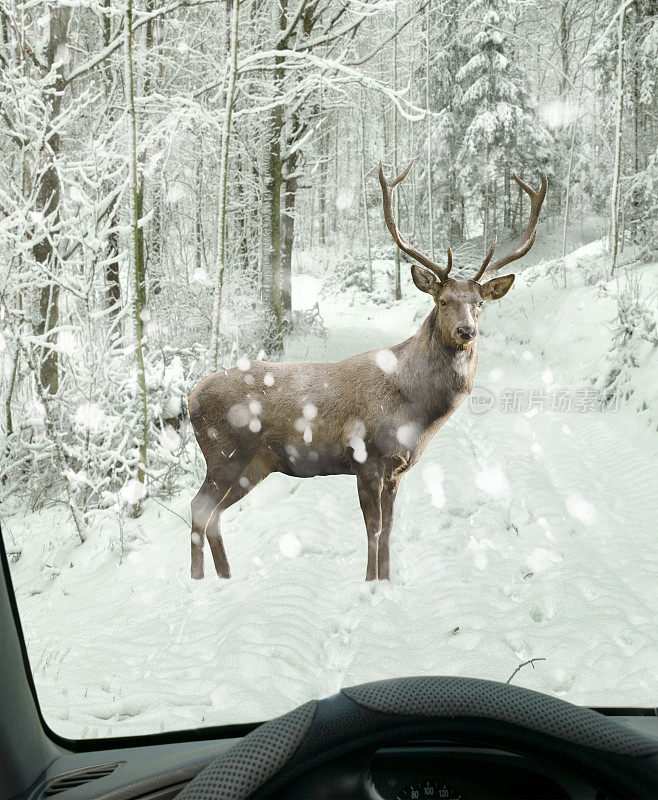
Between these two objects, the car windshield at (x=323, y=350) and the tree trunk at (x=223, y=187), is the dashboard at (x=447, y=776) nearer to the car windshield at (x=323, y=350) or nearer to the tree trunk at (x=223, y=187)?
the car windshield at (x=323, y=350)

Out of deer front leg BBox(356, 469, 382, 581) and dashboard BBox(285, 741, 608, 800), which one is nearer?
dashboard BBox(285, 741, 608, 800)

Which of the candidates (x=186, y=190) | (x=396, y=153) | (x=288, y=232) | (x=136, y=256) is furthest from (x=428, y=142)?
(x=136, y=256)

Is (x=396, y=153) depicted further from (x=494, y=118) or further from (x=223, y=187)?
(x=223, y=187)

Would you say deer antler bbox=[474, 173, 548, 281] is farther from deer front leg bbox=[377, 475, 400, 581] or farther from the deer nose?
deer front leg bbox=[377, 475, 400, 581]

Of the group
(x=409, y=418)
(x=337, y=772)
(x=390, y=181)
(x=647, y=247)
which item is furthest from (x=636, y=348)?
(x=337, y=772)

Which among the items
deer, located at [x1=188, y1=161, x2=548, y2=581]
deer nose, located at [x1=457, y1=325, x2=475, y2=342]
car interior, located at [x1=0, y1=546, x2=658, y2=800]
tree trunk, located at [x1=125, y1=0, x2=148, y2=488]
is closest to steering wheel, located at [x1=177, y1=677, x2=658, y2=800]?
car interior, located at [x1=0, y1=546, x2=658, y2=800]

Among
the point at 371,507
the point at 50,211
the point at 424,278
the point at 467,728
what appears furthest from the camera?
the point at 50,211

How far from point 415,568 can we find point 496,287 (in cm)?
90

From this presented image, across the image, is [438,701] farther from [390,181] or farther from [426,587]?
[390,181]

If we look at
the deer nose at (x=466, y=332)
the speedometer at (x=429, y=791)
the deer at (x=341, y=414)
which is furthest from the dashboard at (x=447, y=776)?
the deer nose at (x=466, y=332)

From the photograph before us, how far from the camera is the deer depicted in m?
1.94

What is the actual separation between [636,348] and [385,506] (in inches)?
37.4

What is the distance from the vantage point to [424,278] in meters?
1.86

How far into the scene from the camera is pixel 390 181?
191 cm
